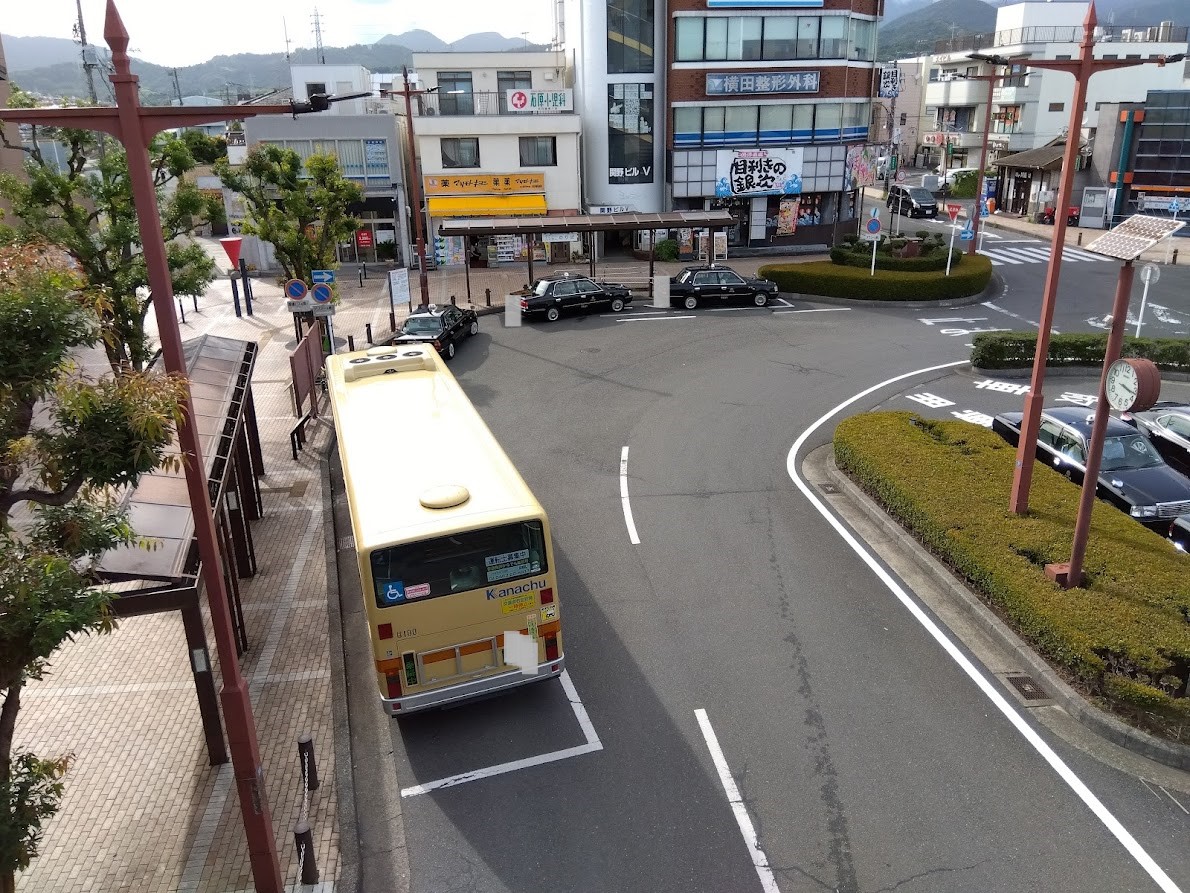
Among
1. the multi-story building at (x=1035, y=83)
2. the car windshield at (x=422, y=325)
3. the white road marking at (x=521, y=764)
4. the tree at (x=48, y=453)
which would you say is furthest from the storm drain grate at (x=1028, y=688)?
the multi-story building at (x=1035, y=83)

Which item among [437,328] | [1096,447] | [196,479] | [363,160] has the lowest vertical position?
[437,328]

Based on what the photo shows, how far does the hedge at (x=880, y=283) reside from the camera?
29.0 m

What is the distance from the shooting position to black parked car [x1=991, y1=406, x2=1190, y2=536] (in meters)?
12.9

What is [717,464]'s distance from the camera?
16.0m

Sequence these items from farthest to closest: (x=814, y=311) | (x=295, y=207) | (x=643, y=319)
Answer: (x=814, y=311)
(x=643, y=319)
(x=295, y=207)

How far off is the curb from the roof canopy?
1765 cm

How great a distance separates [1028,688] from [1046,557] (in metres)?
2.18

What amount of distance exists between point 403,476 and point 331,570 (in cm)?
384

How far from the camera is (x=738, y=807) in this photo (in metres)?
7.88

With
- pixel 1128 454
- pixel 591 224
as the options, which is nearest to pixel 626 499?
pixel 1128 454

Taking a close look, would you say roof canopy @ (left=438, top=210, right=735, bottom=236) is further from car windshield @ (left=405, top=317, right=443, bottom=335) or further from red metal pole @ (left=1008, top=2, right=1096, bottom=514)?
red metal pole @ (left=1008, top=2, right=1096, bottom=514)

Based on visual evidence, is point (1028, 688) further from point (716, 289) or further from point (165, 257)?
point (716, 289)

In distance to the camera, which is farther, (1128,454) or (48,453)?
(1128,454)

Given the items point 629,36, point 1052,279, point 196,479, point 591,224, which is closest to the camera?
point 196,479
